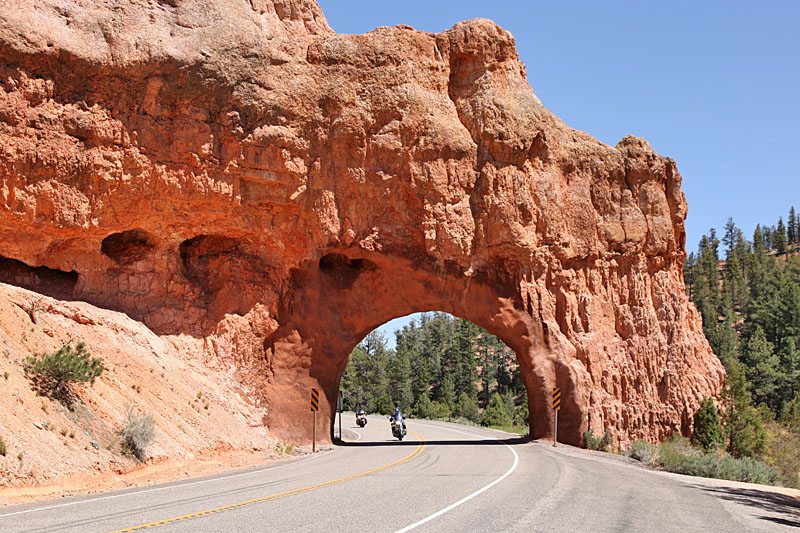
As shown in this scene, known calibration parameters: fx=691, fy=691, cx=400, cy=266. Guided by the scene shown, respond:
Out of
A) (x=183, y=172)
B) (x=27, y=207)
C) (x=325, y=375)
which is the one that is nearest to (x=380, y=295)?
(x=325, y=375)

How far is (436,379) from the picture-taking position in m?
88.3

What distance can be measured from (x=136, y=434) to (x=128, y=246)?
Result: 11.2 m

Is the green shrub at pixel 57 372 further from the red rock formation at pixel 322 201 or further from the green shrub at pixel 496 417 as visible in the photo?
the green shrub at pixel 496 417

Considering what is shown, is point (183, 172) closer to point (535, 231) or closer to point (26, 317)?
point (26, 317)

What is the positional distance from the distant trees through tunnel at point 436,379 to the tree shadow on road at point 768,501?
4782cm

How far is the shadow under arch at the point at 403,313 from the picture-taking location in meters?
27.3

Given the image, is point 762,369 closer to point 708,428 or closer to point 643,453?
point 708,428

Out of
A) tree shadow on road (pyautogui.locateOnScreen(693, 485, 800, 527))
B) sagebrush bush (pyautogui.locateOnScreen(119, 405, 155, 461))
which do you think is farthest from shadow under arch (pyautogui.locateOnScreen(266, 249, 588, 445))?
tree shadow on road (pyautogui.locateOnScreen(693, 485, 800, 527))

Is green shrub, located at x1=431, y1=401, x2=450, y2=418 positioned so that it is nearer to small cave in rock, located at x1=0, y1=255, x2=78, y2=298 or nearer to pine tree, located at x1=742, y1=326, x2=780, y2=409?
pine tree, located at x1=742, y1=326, x2=780, y2=409

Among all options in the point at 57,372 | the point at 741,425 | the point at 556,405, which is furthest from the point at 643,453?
the point at 57,372

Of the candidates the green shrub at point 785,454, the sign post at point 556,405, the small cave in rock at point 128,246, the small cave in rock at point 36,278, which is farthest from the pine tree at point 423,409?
the small cave in rock at point 36,278

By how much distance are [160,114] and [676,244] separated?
77.2ft

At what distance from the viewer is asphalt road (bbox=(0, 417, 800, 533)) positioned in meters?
8.85

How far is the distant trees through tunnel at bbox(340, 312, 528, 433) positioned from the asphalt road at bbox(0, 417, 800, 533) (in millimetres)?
47932
